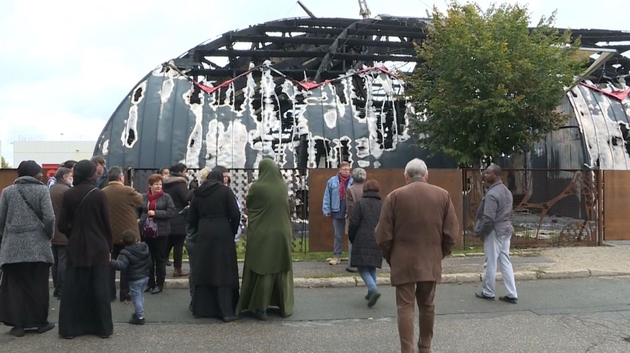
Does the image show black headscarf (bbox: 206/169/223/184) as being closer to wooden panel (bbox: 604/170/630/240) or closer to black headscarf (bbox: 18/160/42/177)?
black headscarf (bbox: 18/160/42/177)

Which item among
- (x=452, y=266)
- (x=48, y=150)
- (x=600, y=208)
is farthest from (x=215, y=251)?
(x=48, y=150)

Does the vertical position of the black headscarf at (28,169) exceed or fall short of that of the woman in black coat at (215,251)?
it exceeds it

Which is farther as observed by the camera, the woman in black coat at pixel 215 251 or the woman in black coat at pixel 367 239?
the woman in black coat at pixel 367 239

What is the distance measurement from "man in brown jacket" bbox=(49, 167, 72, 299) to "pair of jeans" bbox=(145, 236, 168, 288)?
1.01 metres

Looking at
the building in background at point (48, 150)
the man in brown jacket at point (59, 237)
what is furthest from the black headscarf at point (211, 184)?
the building in background at point (48, 150)

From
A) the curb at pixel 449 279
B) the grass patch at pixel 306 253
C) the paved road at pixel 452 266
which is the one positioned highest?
the grass patch at pixel 306 253

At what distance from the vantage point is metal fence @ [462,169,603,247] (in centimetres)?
1075

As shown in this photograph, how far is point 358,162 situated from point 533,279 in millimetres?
7232

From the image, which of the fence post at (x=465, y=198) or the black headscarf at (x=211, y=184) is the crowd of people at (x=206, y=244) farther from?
the fence post at (x=465, y=198)

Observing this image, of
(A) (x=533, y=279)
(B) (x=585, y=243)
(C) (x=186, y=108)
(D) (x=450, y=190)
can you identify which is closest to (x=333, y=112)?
(C) (x=186, y=108)

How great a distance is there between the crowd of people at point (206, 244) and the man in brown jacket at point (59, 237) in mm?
17

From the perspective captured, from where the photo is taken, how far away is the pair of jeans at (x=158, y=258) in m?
7.04

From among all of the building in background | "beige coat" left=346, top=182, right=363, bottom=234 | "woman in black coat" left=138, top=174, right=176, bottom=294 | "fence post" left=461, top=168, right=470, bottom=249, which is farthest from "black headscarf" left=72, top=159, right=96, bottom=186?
the building in background

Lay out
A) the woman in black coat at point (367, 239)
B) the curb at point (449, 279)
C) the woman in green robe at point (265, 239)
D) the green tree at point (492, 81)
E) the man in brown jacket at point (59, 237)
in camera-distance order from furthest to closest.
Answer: the green tree at point (492, 81), the curb at point (449, 279), the man in brown jacket at point (59, 237), the woman in black coat at point (367, 239), the woman in green robe at point (265, 239)
